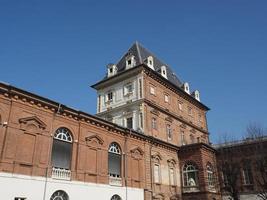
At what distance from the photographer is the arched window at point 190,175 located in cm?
3102

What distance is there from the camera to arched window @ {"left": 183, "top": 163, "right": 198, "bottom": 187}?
102ft

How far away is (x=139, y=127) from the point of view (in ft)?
102

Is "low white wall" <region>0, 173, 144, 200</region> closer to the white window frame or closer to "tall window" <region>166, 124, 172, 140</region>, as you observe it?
the white window frame

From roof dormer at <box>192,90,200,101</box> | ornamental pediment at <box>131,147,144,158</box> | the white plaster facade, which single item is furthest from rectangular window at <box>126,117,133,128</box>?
roof dormer at <box>192,90,200,101</box>

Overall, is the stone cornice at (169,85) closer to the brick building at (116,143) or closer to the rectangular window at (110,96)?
the brick building at (116,143)

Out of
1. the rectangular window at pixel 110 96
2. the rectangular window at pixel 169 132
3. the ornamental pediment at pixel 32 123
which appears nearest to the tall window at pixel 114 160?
the ornamental pediment at pixel 32 123

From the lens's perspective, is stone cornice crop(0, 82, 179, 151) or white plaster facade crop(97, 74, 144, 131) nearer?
stone cornice crop(0, 82, 179, 151)

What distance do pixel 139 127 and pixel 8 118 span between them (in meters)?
15.8

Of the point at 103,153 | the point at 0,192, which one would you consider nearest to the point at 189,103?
the point at 103,153

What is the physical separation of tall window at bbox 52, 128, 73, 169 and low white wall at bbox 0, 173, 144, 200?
1395 mm

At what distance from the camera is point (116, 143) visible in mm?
25797

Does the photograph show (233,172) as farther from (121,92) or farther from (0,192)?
(0,192)

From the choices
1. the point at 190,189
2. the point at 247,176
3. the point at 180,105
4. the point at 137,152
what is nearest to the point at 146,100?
the point at 137,152

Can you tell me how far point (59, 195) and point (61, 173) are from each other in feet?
4.88
